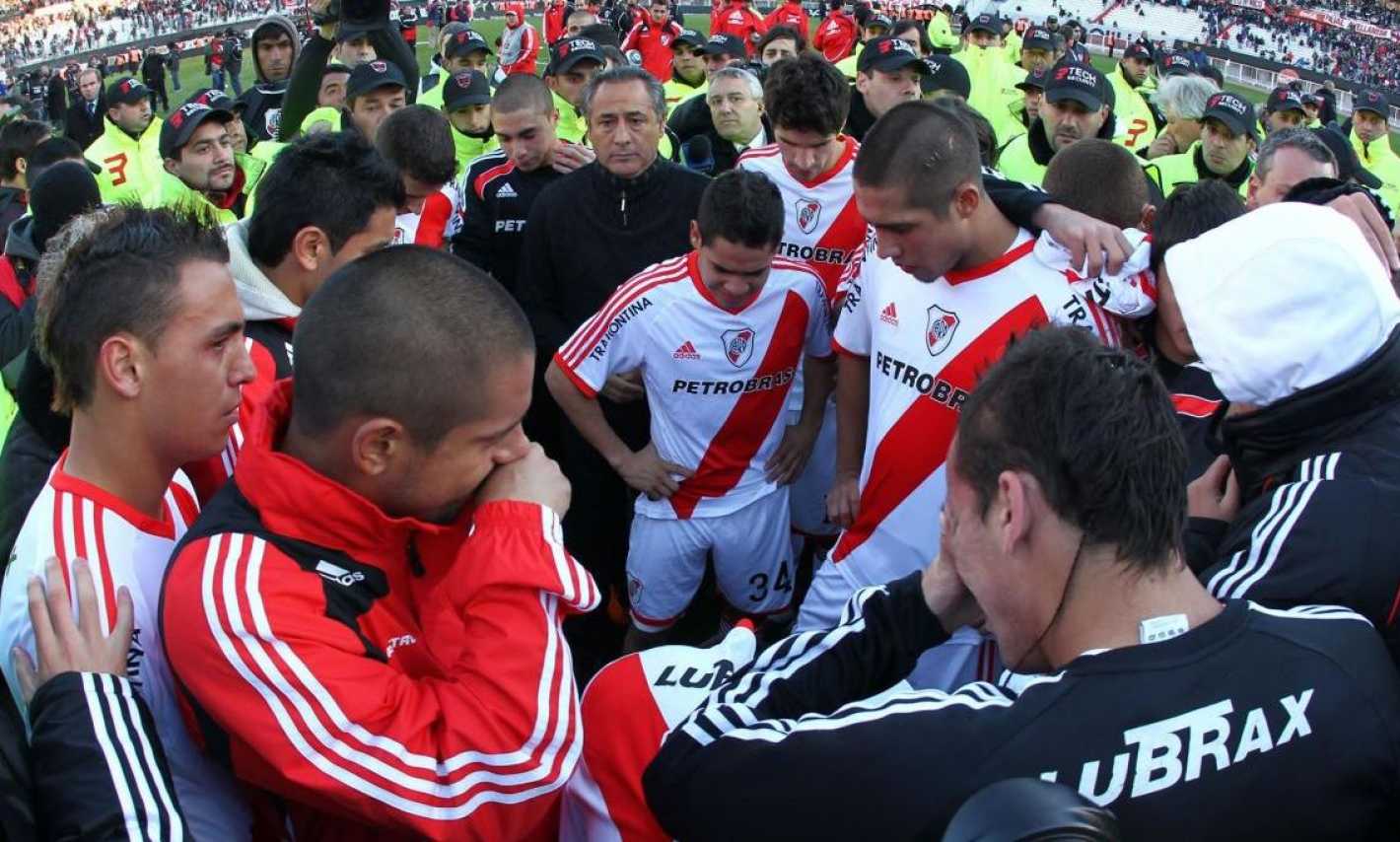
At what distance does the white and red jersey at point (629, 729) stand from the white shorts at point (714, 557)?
2223 mm

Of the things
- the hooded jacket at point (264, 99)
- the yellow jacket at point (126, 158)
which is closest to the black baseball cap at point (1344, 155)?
the hooded jacket at point (264, 99)

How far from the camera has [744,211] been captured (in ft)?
12.4

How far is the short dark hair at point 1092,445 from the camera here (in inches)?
65.1

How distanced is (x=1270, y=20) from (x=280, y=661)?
1802 inches

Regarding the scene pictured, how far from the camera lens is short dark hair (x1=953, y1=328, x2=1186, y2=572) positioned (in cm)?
165

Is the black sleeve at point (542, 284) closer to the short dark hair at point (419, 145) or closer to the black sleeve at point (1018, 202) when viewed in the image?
the short dark hair at point (419, 145)

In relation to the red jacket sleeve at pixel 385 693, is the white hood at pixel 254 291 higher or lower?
higher

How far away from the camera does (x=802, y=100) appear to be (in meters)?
4.57

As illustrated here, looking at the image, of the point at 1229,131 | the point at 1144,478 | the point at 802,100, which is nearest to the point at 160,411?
the point at 1144,478

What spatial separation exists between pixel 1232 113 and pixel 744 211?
4.52m

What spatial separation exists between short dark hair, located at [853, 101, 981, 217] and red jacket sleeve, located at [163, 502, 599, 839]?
1.71 metres

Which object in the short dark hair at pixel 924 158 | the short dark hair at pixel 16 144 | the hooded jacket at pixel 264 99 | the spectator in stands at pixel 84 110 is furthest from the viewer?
the spectator in stands at pixel 84 110

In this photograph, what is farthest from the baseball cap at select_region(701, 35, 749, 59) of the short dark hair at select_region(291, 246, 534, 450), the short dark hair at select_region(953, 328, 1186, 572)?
the short dark hair at select_region(953, 328, 1186, 572)

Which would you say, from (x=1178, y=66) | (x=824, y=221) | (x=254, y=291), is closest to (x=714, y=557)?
(x=824, y=221)
